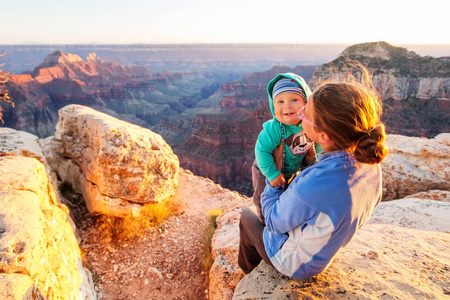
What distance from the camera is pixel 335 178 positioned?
4.32 feet

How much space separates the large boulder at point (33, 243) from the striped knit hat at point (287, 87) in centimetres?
245

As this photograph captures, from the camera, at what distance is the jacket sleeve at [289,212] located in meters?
1.39

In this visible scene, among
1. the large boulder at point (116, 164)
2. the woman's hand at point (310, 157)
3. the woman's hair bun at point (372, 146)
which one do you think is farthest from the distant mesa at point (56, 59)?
the woman's hair bun at point (372, 146)

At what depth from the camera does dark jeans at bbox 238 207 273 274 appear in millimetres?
2084

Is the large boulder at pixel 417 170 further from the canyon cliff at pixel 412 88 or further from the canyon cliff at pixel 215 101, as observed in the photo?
the canyon cliff at pixel 412 88

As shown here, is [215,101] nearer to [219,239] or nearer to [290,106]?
[219,239]

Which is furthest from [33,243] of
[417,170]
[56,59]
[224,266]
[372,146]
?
[56,59]

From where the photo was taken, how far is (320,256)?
59.6 inches

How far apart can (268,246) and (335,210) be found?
67 cm

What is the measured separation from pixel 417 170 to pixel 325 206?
526cm

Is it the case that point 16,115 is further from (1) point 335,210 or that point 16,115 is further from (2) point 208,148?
(1) point 335,210

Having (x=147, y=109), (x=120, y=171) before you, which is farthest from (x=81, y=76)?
(x=120, y=171)

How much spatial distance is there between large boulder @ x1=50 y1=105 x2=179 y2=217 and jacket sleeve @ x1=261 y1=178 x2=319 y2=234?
3551mm

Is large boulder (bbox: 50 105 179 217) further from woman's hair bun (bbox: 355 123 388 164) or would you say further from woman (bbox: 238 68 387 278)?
woman's hair bun (bbox: 355 123 388 164)
